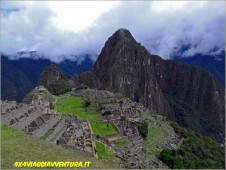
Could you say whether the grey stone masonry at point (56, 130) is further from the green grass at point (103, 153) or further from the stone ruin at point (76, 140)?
the green grass at point (103, 153)

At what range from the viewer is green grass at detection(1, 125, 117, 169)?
45.4ft

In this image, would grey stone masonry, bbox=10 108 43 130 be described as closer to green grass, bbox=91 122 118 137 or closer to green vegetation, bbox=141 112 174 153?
green grass, bbox=91 122 118 137

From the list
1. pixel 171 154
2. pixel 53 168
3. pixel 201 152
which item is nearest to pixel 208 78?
pixel 201 152

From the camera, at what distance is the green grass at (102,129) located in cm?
4183

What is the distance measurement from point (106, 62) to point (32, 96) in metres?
76.9

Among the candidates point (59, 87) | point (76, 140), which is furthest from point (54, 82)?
point (76, 140)

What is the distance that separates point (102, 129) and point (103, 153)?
37.1 ft

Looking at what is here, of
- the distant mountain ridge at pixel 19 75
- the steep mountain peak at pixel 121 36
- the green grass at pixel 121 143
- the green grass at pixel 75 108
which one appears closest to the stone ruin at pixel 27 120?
the green grass at pixel 121 143

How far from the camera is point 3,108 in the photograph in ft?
108

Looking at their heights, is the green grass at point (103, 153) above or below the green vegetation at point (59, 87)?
below

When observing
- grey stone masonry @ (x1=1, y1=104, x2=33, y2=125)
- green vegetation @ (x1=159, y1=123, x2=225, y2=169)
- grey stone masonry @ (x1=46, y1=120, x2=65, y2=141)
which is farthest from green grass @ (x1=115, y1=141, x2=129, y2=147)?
grey stone masonry @ (x1=1, y1=104, x2=33, y2=125)

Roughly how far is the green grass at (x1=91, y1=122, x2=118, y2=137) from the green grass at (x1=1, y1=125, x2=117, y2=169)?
81.8 ft

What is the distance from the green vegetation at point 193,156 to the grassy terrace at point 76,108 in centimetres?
1135

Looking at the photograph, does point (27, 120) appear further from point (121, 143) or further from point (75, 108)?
point (75, 108)
